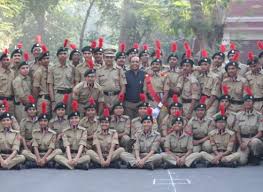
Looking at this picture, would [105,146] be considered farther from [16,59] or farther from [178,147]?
[16,59]

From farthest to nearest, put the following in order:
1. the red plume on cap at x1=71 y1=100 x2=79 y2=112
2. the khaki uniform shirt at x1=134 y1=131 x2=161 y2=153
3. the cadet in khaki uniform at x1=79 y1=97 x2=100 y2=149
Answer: the cadet in khaki uniform at x1=79 y1=97 x2=100 y2=149 < the red plume on cap at x1=71 y1=100 x2=79 y2=112 < the khaki uniform shirt at x1=134 y1=131 x2=161 y2=153

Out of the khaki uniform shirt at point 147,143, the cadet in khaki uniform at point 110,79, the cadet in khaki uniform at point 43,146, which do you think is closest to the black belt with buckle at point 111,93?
the cadet in khaki uniform at point 110,79

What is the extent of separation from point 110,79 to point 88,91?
39cm

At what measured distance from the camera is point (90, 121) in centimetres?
848

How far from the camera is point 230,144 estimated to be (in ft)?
26.8

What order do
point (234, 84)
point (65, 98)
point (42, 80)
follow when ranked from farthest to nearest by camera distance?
point (42, 80) → point (234, 84) → point (65, 98)

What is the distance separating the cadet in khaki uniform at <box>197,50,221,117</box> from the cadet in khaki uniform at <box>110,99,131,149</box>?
4.21ft

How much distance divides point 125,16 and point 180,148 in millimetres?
12327

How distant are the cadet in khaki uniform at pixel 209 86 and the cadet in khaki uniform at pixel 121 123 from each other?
1.28 meters

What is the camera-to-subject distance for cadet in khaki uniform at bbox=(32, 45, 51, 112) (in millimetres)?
8727

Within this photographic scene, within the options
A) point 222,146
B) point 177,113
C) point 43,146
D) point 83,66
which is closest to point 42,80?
point 83,66

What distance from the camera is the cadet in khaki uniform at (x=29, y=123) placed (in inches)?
330

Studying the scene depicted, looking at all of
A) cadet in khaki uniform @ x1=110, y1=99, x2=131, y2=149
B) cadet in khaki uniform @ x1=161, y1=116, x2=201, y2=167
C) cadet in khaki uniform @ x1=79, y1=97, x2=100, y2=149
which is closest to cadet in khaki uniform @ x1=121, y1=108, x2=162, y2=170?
cadet in khaki uniform @ x1=161, y1=116, x2=201, y2=167

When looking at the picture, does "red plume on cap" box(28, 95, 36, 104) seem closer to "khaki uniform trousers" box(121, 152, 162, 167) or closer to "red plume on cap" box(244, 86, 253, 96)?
"khaki uniform trousers" box(121, 152, 162, 167)
